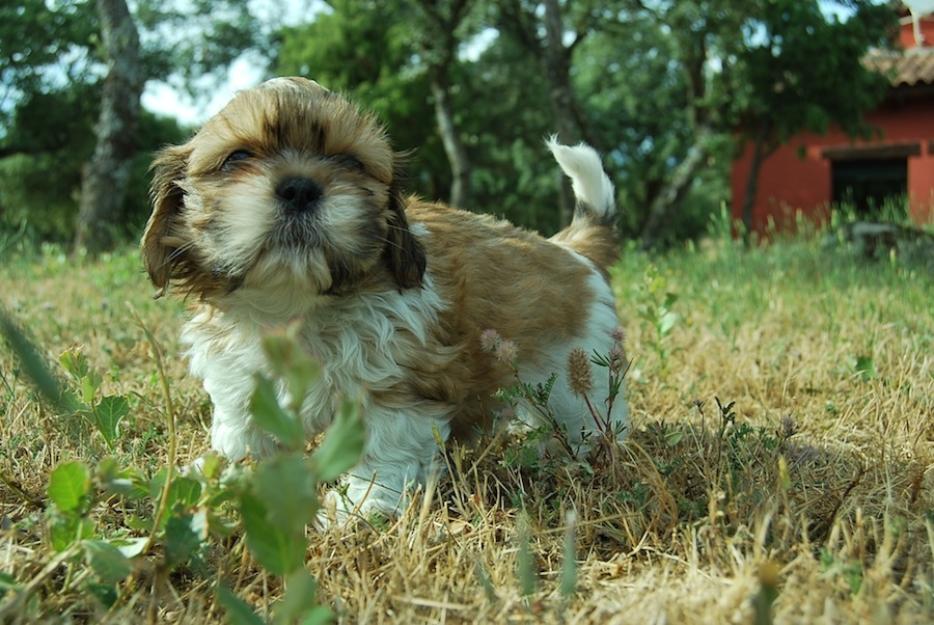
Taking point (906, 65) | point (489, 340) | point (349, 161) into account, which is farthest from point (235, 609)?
point (906, 65)

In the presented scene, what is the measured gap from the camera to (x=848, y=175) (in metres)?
19.1

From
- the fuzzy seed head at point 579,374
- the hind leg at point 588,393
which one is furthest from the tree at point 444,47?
the fuzzy seed head at point 579,374

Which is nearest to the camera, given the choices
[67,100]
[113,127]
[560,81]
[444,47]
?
[113,127]

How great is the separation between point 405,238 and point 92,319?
322 cm

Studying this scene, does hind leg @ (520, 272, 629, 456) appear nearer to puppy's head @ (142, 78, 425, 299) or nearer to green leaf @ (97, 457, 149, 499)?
puppy's head @ (142, 78, 425, 299)

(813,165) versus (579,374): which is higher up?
(579,374)

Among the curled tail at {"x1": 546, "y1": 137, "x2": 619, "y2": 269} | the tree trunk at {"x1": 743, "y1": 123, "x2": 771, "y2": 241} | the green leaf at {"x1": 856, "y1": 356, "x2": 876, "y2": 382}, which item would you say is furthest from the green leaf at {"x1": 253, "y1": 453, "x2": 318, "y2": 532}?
the tree trunk at {"x1": 743, "y1": 123, "x2": 771, "y2": 241}

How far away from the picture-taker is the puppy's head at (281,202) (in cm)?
222

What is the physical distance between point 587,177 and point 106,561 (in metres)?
2.65

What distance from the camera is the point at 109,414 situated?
7.72ft

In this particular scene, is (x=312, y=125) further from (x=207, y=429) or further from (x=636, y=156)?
(x=636, y=156)

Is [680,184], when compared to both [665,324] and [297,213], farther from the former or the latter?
[297,213]

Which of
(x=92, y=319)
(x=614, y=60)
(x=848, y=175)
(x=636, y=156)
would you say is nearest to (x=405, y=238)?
(x=92, y=319)

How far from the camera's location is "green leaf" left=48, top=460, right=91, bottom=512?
169 cm
